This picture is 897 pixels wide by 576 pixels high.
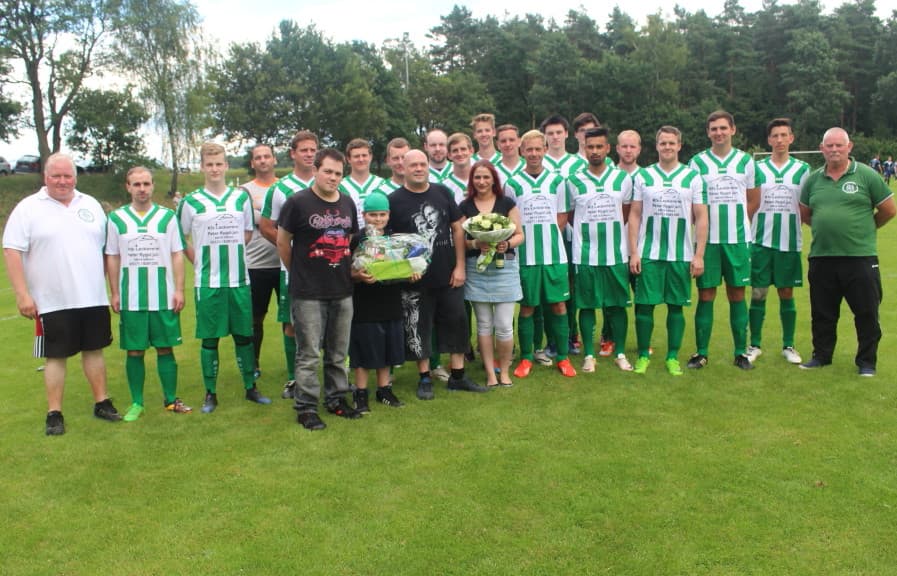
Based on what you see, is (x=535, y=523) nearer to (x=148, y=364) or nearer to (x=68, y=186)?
(x=68, y=186)

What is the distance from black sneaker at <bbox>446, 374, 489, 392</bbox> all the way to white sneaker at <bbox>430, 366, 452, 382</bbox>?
1.01 feet

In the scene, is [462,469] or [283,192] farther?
[283,192]

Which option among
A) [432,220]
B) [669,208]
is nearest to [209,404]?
[432,220]

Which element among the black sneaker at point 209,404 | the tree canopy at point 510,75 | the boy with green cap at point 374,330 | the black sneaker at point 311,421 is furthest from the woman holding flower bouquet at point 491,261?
the tree canopy at point 510,75

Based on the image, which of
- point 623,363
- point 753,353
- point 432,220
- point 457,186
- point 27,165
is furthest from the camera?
point 27,165

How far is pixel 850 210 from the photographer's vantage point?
19.0 feet

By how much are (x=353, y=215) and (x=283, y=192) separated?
2.40 ft

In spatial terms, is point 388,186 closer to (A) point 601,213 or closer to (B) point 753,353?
(A) point 601,213

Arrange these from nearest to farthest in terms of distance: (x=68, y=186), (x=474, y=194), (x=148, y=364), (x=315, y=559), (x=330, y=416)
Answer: (x=315, y=559) → (x=68, y=186) → (x=330, y=416) → (x=474, y=194) → (x=148, y=364)

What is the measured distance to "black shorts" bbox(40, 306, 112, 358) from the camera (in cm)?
484

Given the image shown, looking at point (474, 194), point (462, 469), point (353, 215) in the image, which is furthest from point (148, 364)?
point (462, 469)

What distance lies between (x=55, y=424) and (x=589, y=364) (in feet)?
13.7

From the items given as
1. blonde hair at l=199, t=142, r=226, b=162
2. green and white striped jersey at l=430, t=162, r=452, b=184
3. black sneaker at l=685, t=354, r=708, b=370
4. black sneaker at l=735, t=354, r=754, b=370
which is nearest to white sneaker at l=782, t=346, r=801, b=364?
black sneaker at l=735, t=354, r=754, b=370

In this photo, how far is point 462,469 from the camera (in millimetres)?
4121
